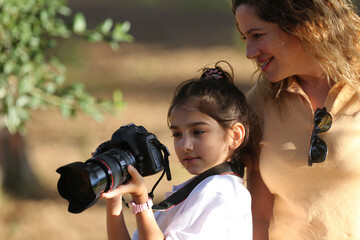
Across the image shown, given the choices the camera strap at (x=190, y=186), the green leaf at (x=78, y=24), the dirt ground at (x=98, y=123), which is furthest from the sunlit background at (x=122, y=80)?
the camera strap at (x=190, y=186)

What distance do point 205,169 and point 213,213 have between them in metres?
0.25

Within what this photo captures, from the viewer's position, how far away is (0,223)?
5441 millimetres

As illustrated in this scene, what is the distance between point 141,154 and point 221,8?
363 inches

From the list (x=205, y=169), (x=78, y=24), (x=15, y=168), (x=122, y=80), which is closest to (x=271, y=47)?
(x=205, y=169)

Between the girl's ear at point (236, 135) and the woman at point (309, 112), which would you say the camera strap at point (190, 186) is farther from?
the woman at point (309, 112)

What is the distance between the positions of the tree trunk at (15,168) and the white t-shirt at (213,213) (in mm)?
3587

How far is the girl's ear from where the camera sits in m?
2.47

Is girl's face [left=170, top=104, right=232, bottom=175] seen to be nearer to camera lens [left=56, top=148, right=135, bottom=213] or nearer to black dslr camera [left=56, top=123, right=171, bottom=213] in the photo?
black dslr camera [left=56, top=123, right=171, bottom=213]

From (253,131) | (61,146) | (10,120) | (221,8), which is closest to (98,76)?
(61,146)

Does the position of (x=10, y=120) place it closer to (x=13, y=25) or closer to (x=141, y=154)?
(x=13, y=25)

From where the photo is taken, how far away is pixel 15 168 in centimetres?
573

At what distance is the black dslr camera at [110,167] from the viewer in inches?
81.5

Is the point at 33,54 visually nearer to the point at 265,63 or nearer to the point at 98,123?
the point at 265,63

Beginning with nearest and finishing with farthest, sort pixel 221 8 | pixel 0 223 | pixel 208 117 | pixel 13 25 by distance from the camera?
1. pixel 208 117
2. pixel 13 25
3. pixel 0 223
4. pixel 221 8
